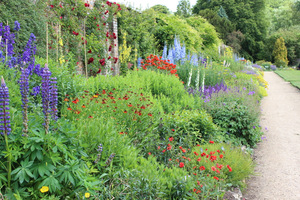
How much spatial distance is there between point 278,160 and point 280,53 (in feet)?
109

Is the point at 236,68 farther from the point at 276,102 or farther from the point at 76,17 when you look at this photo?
the point at 76,17

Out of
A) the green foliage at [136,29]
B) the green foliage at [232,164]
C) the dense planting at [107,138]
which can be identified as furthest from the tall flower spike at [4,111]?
the green foliage at [136,29]

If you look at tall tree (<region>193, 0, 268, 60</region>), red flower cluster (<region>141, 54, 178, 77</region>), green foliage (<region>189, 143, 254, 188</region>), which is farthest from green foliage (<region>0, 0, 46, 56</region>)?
tall tree (<region>193, 0, 268, 60</region>)

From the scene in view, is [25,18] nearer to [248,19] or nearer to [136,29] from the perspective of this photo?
[136,29]

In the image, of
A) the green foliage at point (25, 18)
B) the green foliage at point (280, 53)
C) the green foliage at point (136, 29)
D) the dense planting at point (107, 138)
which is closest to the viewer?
the dense planting at point (107, 138)

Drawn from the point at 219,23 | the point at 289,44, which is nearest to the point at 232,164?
the point at 219,23

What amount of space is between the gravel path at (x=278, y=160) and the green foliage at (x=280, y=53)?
27.9m

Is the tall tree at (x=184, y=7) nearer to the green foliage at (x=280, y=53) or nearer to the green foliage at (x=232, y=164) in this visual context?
the green foliage at (x=280, y=53)

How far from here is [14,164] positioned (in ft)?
6.63

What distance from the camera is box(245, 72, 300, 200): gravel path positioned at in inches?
131

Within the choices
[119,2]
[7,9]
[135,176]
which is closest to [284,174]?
[135,176]

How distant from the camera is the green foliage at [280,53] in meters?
32.1

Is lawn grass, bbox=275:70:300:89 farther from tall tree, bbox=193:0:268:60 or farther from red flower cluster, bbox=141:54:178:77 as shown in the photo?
tall tree, bbox=193:0:268:60

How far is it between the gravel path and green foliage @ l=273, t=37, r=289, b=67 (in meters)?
27.9
